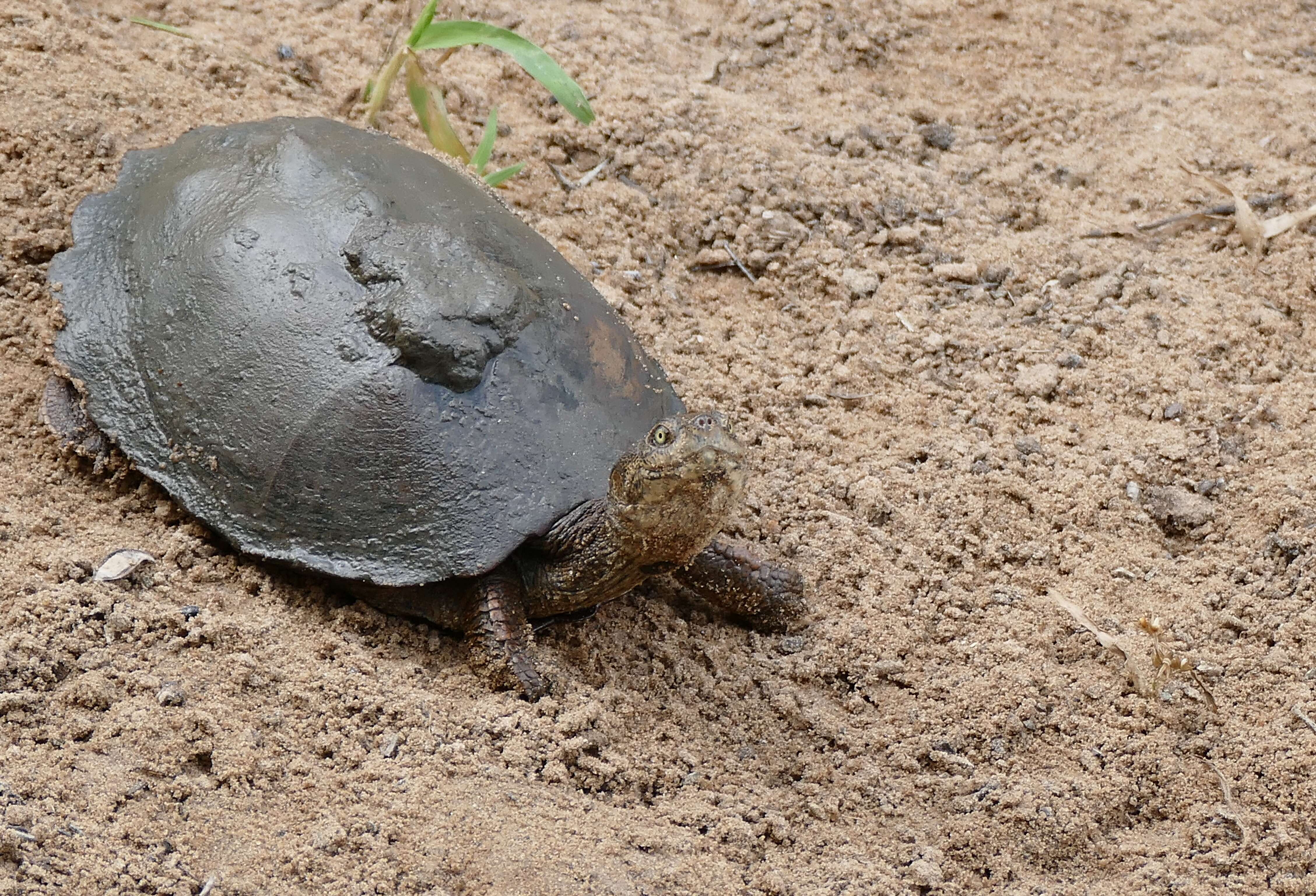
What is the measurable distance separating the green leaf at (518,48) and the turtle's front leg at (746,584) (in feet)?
5.41

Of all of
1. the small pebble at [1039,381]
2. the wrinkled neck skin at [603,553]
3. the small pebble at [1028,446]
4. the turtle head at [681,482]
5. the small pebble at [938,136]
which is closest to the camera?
the turtle head at [681,482]

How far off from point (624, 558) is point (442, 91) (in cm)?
280

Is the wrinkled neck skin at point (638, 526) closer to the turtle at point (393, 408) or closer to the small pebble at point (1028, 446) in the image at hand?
the turtle at point (393, 408)

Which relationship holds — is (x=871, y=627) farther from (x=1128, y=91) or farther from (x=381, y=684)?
(x=1128, y=91)

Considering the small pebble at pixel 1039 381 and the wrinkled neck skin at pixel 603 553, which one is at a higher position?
the small pebble at pixel 1039 381

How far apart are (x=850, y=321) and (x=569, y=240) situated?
116 centimetres

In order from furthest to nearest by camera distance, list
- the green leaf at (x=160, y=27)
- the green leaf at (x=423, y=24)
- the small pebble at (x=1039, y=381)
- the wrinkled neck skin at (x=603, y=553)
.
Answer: the green leaf at (x=160, y=27), the green leaf at (x=423, y=24), the small pebble at (x=1039, y=381), the wrinkled neck skin at (x=603, y=553)

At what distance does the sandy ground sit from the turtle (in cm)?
19

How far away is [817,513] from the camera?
3.75 meters

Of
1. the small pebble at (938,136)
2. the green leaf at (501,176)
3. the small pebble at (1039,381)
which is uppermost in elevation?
the small pebble at (938,136)

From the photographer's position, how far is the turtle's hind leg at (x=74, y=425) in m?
3.45

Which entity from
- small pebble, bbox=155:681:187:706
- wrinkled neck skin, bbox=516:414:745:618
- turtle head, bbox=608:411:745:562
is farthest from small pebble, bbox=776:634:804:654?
small pebble, bbox=155:681:187:706

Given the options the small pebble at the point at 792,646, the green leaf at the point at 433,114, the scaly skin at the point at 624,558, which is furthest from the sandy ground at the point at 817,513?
the green leaf at the point at 433,114

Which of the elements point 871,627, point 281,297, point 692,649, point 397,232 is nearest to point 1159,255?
point 871,627
